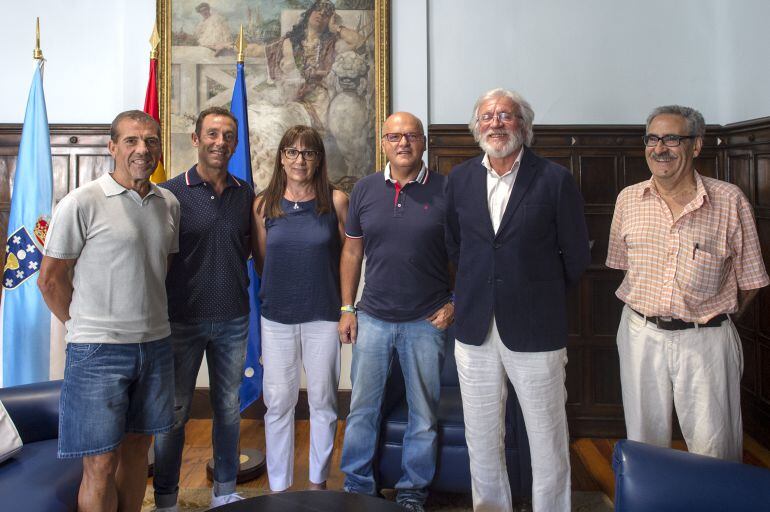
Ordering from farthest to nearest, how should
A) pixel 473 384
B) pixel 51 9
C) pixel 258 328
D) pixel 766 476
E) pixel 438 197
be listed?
pixel 51 9 → pixel 258 328 → pixel 438 197 → pixel 473 384 → pixel 766 476

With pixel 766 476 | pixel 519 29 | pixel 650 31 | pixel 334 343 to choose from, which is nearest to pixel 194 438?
pixel 334 343

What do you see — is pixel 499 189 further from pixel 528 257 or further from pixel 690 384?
pixel 690 384

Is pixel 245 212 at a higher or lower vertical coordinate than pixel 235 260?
higher

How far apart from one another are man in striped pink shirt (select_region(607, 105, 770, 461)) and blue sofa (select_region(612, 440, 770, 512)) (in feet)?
1.39

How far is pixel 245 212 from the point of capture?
2.42m

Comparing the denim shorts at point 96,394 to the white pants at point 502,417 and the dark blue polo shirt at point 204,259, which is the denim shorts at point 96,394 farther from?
the white pants at point 502,417

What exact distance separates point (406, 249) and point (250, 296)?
1226 mm

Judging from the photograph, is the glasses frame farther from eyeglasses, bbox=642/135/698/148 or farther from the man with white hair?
the man with white hair

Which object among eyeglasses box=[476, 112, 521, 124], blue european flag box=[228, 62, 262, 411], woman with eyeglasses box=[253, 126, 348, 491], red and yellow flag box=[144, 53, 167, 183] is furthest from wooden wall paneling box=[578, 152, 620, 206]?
red and yellow flag box=[144, 53, 167, 183]

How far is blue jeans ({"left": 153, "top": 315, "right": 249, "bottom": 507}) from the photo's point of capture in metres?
2.28

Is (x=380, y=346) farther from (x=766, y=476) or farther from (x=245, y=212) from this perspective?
(x=766, y=476)

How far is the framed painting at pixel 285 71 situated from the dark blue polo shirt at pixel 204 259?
1402mm

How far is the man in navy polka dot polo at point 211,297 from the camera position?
2264mm

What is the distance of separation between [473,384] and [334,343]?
23.4 inches
